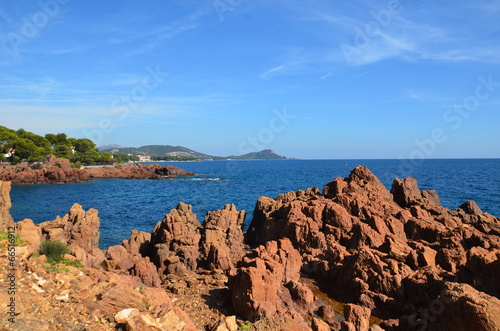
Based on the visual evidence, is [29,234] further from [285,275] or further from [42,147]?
[42,147]

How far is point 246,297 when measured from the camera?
46.7ft

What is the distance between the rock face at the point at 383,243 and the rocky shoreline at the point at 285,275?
2.5 inches

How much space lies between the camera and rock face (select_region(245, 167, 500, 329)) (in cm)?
1473

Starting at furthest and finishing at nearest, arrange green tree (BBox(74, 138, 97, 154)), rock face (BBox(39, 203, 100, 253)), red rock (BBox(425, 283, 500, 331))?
green tree (BBox(74, 138, 97, 154)) → rock face (BBox(39, 203, 100, 253)) → red rock (BBox(425, 283, 500, 331))

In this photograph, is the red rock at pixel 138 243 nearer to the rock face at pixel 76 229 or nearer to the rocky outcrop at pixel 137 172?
the rock face at pixel 76 229

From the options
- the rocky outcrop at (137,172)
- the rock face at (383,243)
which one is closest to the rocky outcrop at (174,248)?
the rock face at (383,243)

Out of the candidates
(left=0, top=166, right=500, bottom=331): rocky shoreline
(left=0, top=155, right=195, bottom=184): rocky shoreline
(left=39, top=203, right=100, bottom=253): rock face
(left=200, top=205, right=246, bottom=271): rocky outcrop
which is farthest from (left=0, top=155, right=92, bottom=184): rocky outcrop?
(left=200, top=205, right=246, bottom=271): rocky outcrop

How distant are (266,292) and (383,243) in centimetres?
861

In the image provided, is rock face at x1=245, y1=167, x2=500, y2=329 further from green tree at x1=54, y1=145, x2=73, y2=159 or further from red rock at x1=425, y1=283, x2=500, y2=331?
green tree at x1=54, y1=145, x2=73, y2=159

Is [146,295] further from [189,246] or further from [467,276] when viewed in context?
[467,276]

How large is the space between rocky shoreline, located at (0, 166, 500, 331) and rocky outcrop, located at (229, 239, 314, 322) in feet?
0.15

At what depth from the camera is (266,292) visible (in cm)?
1443

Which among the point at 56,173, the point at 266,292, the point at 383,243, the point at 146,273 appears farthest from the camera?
the point at 56,173

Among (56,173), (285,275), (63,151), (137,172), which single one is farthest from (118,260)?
(63,151)
